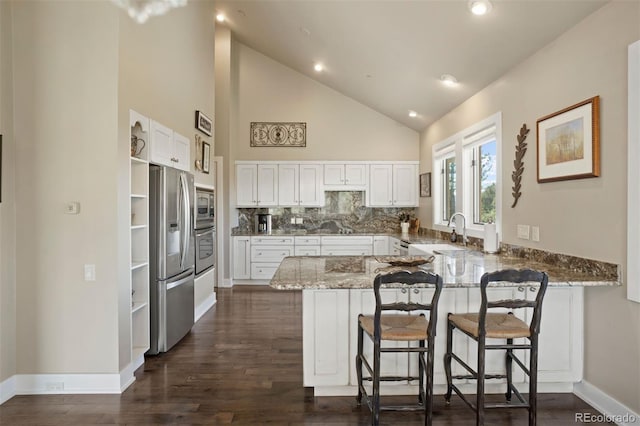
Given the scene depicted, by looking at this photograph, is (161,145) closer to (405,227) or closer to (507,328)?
(507,328)

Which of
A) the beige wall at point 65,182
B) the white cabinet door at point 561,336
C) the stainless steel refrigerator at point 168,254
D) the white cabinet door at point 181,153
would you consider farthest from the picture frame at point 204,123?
the white cabinet door at point 561,336

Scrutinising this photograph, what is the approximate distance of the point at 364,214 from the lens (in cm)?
721

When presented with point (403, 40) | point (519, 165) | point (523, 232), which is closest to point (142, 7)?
point (403, 40)

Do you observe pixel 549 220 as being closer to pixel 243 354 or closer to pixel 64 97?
pixel 243 354

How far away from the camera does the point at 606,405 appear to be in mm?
2473

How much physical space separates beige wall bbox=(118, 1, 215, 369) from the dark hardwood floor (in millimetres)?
383

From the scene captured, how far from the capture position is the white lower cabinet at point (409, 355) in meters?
2.69

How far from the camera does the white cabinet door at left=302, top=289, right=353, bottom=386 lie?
106 inches

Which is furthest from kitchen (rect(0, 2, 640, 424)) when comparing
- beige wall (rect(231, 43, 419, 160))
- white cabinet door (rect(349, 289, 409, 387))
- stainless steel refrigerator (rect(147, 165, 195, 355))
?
beige wall (rect(231, 43, 419, 160))

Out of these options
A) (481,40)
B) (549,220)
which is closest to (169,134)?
(481,40)

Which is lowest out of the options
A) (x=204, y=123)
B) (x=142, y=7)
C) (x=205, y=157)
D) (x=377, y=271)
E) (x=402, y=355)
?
(x=402, y=355)

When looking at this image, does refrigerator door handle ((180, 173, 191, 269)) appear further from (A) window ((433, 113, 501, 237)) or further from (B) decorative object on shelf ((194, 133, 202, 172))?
(A) window ((433, 113, 501, 237))

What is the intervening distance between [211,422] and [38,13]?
3213 mm

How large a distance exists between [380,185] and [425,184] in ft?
2.71
